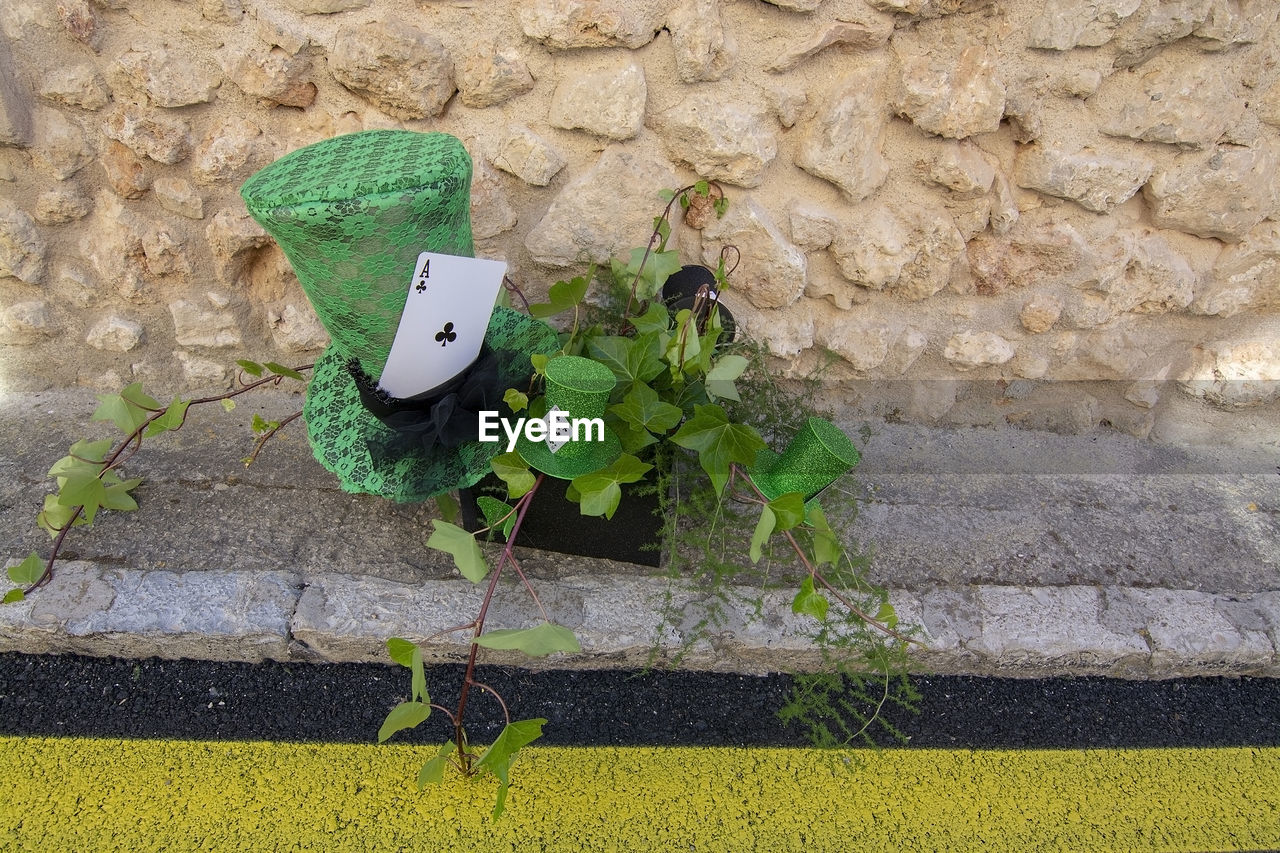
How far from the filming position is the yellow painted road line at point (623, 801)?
1146mm

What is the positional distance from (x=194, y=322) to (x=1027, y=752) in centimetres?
196

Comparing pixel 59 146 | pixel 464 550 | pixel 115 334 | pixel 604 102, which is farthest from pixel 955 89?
pixel 115 334

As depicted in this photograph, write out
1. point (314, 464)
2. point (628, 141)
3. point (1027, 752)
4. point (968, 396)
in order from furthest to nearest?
point (968, 396) < point (314, 464) < point (628, 141) < point (1027, 752)

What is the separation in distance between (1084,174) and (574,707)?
1497mm

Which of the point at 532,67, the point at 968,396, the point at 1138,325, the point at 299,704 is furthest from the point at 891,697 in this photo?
the point at 532,67

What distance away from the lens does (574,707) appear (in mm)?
1318

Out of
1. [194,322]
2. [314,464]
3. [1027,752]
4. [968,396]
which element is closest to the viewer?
[1027,752]

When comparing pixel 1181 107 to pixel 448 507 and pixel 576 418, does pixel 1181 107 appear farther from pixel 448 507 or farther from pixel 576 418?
pixel 448 507

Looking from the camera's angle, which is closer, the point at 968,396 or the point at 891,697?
the point at 891,697

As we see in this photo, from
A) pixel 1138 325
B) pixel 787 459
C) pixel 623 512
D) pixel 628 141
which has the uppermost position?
pixel 628 141

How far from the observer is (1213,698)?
144 cm

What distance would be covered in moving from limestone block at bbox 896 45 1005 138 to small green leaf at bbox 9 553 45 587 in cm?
183

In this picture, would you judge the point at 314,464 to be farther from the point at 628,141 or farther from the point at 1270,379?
the point at 1270,379

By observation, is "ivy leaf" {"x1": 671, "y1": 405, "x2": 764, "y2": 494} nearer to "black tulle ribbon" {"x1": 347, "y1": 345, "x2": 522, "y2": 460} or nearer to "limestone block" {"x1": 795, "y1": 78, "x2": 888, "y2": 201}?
"black tulle ribbon" {"x1": 347, "y1": 345, "x2": 522, "y2": 460}
